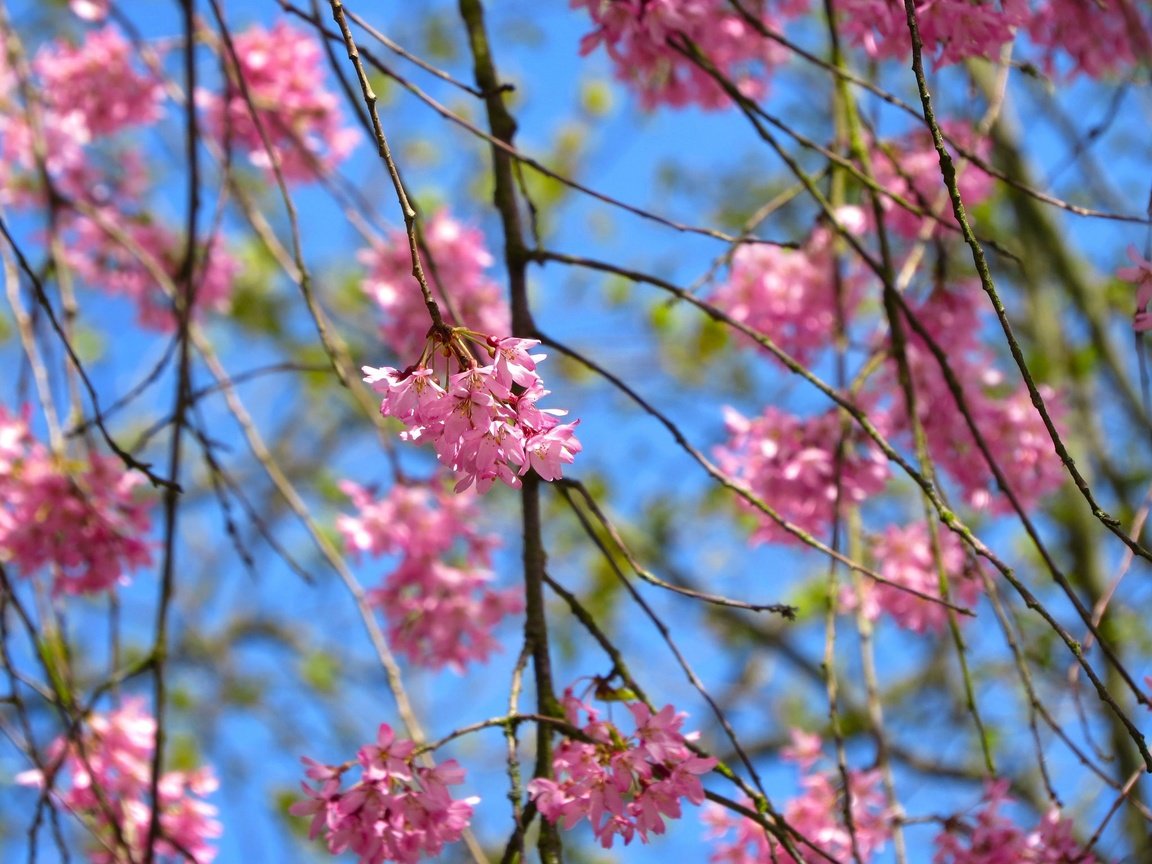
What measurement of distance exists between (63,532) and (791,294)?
4.80ft

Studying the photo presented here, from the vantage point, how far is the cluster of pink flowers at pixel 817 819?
1909 millimetres

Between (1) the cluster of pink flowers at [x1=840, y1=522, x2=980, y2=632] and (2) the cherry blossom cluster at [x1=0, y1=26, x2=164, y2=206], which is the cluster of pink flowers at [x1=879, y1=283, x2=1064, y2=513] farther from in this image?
(2) the cherry blossom cluster at [x1=0, y1=26, x2=164, y2=206]

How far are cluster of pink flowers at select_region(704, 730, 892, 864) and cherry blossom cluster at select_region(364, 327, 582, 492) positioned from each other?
90 centimetres

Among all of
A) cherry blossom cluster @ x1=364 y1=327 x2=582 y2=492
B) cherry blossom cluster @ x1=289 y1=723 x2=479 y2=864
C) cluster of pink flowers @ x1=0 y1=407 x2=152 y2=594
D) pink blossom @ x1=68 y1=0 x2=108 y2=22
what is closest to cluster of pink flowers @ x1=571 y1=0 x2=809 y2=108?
cherry blossom cluster @ x1=364 y1=327 x2=582 y2=492

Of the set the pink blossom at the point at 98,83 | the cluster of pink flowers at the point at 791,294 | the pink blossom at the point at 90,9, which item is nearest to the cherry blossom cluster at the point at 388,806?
the cluster of pink flowers at the point at 791,294

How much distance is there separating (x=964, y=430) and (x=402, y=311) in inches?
43.7

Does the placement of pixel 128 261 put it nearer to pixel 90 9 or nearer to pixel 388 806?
pixel 90 9

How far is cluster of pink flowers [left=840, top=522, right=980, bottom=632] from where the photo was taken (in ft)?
7.69

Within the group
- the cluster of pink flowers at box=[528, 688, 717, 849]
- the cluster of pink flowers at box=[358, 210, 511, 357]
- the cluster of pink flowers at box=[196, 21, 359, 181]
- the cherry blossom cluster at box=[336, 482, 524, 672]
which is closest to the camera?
the cluster of pink flowers at box=[528, 688, 717, 849]

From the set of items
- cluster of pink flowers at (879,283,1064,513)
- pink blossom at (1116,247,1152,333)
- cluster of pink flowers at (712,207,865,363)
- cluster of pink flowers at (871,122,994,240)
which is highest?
cluster of pink flowers at (871,122,994,240)

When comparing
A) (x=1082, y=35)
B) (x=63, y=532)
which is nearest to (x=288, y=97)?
(x=63, y=532)

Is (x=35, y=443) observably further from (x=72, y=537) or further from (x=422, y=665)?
(x=422, y=665)

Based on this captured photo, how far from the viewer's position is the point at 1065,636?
115cm

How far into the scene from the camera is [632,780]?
53.6 inches
